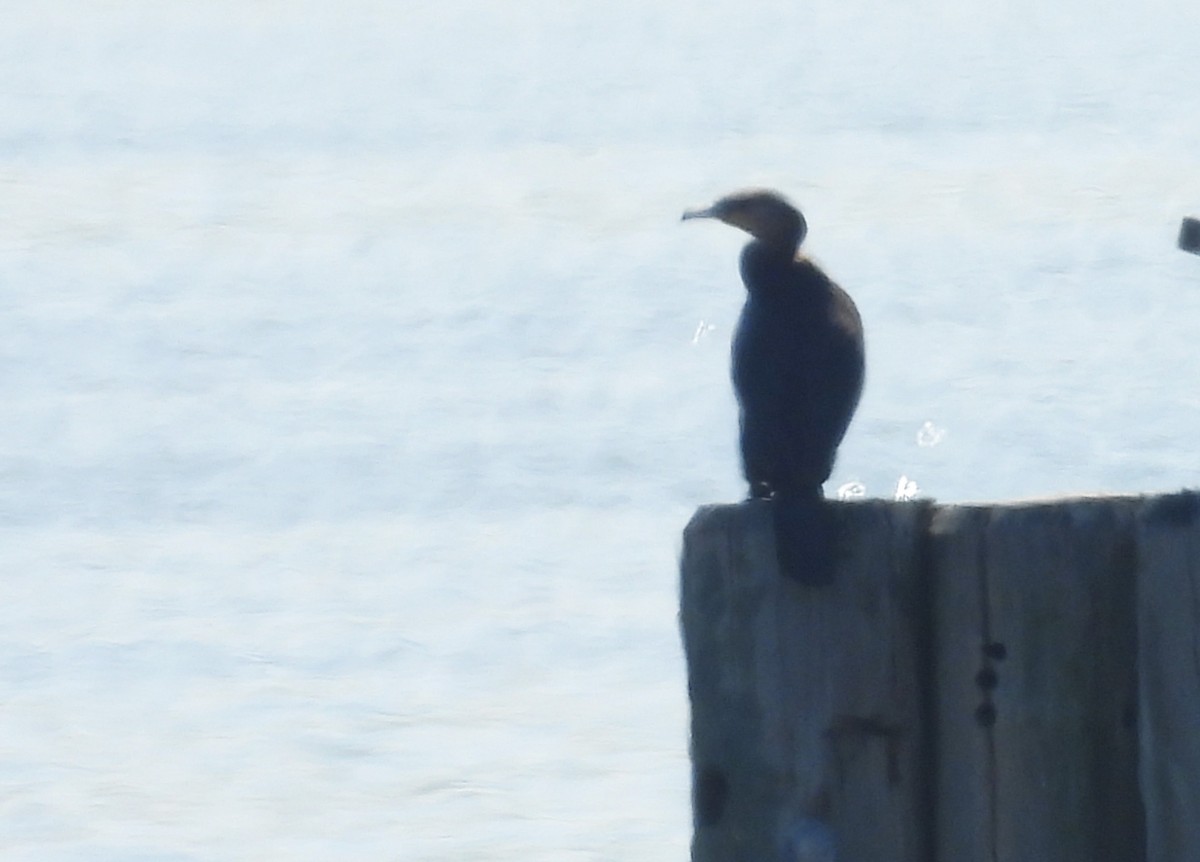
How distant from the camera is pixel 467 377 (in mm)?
13992

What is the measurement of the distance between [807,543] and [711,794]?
252 millimetres

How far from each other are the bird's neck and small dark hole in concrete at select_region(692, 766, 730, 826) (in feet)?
5.57

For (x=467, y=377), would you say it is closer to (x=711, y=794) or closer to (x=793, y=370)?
(x=793, y=370)

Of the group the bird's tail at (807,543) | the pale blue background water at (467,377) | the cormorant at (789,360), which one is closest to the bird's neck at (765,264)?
the cormorant at (789,360)

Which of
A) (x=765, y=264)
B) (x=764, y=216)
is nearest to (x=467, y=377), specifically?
(x=764, y=216)

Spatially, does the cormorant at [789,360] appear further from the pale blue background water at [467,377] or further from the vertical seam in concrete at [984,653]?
the pale blue background water at [467,377]

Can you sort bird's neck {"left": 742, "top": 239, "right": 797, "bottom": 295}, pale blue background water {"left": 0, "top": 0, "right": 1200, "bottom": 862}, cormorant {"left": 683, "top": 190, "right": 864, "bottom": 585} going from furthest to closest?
pale blue background water {"left": 0, "top": 0, "right": 1200, "bottom": 862} → bird's neck {"left": 742, "top": 239, "right": 797, "bottom": 295} → cormorant {"left": 683, "top": 190, "right": 864, "bottom": 585}

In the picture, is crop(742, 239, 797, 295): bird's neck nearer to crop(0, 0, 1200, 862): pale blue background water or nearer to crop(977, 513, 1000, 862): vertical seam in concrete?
crop(977, 513, 1000, 862): vertical seam in concrete

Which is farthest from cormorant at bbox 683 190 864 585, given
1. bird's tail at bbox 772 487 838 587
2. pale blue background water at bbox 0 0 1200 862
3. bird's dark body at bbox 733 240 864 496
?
pale blue background water at bbox 0 0 1200 862

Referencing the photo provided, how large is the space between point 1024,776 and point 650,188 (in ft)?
57.6

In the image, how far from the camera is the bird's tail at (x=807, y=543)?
7.56 feet

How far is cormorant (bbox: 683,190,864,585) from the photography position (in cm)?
351

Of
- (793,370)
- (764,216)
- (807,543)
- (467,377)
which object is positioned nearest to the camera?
(807,543)

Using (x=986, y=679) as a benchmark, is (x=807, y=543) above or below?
above
